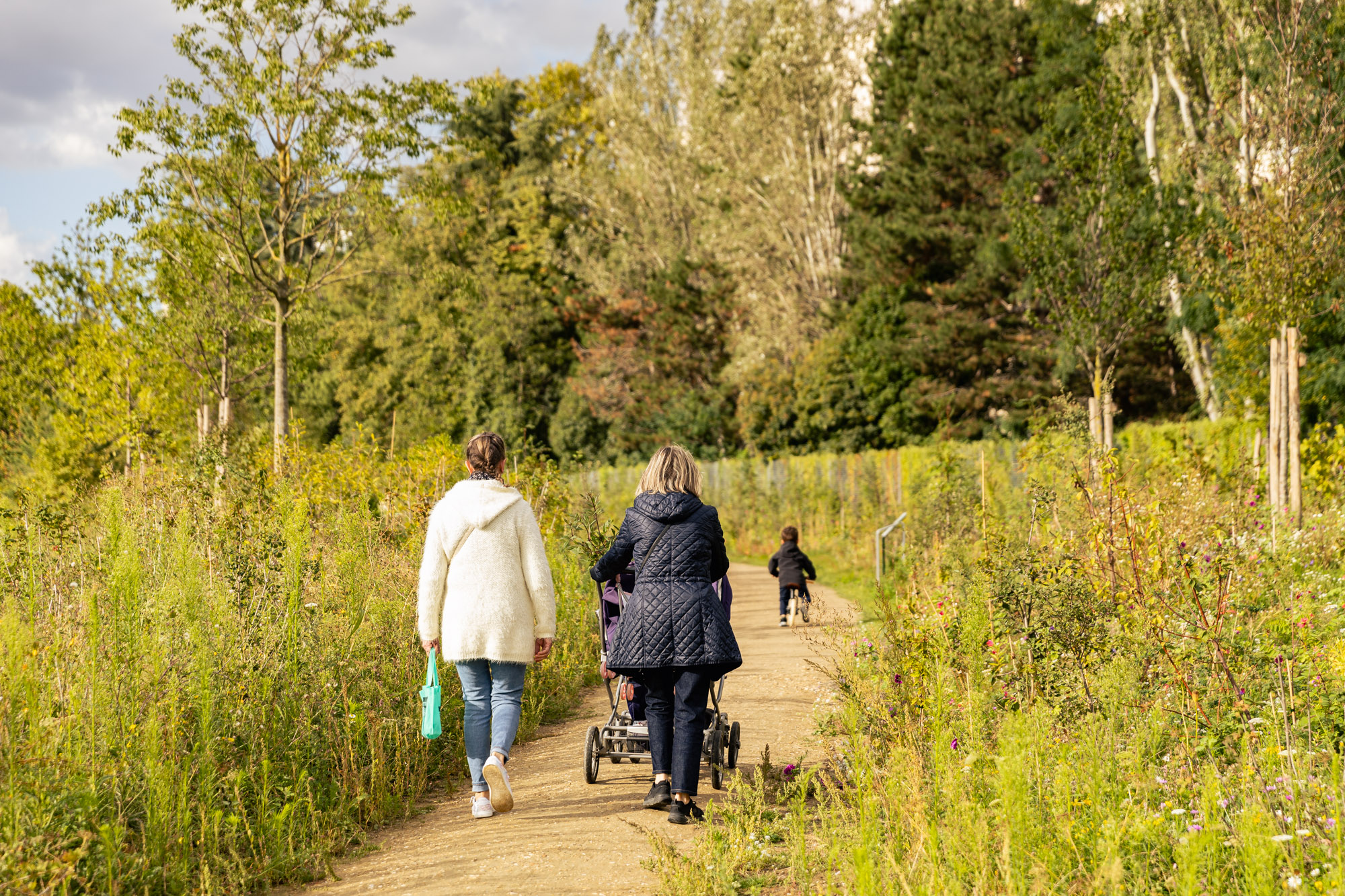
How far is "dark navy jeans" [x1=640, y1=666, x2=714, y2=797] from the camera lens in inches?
201

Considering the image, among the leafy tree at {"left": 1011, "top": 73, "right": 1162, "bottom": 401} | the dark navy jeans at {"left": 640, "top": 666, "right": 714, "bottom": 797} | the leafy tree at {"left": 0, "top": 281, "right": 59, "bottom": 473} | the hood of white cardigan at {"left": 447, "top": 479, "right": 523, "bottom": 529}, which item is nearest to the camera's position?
the dark navy jeans at {"left": 640, "top": 666, "right": 714, "bottom": 797}

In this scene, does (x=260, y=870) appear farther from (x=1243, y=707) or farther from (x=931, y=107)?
(x=931, y=107)

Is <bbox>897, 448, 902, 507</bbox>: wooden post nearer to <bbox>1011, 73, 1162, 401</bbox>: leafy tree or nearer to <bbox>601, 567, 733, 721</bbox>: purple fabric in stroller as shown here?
<bbox>1011, 73, 1162, 401</bbox>: leafy tree

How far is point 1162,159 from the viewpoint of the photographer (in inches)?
966

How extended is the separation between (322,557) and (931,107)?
88.8 ft

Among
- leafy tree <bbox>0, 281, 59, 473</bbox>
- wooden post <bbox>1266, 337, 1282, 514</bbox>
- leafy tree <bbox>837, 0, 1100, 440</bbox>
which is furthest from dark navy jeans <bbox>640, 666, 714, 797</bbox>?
leafy tree <bbox>837, 0, 1100, 440</bbox>

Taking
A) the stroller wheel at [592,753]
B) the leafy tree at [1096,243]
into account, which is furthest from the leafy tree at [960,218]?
the stroller wheel at [592,753]

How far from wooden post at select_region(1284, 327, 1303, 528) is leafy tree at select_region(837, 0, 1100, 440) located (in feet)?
54.7

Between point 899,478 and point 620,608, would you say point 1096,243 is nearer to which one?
point 899,478

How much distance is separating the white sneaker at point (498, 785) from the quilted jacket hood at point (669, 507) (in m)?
1.40

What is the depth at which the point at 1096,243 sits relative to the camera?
15688 millimetres

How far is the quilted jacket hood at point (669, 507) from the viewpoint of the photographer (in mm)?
5262

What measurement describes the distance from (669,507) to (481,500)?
92cm

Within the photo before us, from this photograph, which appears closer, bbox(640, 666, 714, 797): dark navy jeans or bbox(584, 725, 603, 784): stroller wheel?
bbox(640, 666, 714, 797): dark navy jeans
